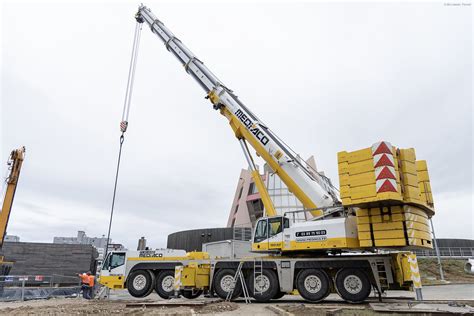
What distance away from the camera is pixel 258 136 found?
13992 millimetres

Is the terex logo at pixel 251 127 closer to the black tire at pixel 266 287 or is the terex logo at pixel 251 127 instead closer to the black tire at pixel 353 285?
the black tire at pixel 266 287

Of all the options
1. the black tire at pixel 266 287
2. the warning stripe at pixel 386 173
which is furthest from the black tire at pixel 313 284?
the warning stripe at pixel 386 173

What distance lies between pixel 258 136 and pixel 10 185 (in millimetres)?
15302

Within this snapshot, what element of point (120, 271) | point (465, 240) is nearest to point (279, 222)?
point (120, 271)

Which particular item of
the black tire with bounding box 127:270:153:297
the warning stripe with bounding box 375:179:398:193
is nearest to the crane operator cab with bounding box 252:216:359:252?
the warning stripe with bounding box 375:179:398:193

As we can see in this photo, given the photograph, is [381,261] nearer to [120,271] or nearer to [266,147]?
[266,147]

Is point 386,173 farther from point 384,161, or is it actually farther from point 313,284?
point 313,284

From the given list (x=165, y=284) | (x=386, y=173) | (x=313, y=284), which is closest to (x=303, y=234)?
(x=313, y=284)

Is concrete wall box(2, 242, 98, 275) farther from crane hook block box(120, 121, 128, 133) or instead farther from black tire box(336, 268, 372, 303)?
black tire box(336, 268, 372, 303)

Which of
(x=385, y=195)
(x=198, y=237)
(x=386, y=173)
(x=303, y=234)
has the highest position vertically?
(x=198, y=237)

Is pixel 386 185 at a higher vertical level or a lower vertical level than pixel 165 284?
higher

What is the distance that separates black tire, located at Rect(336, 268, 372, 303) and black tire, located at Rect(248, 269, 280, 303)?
223 centimetres

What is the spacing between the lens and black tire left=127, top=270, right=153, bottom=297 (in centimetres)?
1400

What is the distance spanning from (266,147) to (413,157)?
5.62m
